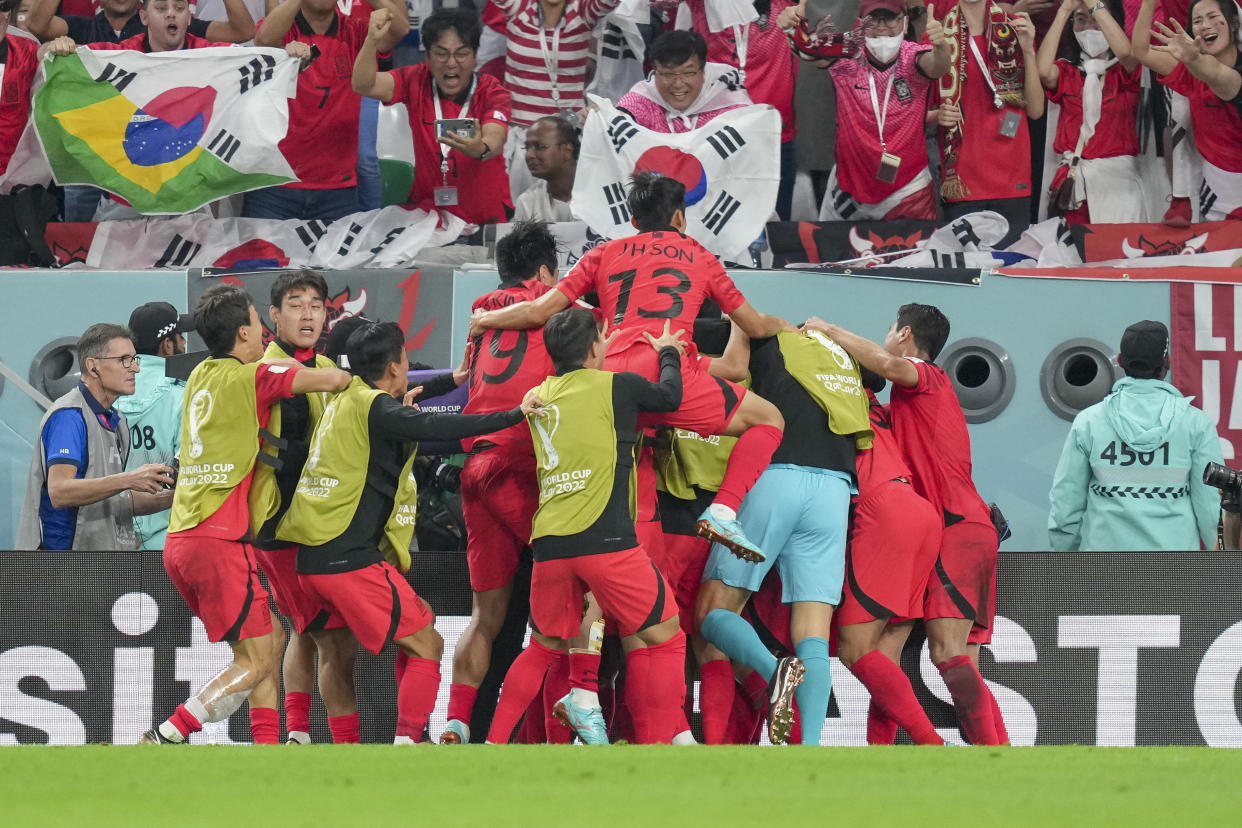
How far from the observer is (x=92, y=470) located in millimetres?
6430

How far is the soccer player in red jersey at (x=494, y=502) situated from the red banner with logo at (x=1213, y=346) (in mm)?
3829

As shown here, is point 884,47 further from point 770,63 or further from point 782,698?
point 782,698

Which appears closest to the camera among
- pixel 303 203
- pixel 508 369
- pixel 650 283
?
pixel 650 283

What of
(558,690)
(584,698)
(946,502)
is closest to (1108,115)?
(946,502)

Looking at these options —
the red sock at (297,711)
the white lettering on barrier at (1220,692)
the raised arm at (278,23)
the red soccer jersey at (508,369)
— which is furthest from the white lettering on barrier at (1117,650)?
the raised arm at (278,23)

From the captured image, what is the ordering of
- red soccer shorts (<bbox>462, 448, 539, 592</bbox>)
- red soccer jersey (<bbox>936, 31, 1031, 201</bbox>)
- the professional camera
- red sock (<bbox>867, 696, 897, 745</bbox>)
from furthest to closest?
red soccer jersey (<bbox>936, 31, 1031, 201</bbox>) < the professional camera < red sock (<bbox>867, 696, 897, 745</bbox>) < red soccer shorts (<bbox>462, 448, 539, 592</bbox>)

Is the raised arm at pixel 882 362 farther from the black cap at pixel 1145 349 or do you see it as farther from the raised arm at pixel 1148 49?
the raised arm at pixel 1148 49

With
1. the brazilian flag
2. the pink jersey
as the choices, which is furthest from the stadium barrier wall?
the pink jersey

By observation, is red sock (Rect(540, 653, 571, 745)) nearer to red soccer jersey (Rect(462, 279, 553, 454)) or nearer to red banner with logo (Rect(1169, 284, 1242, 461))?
red soccer jersey (Rect(462, 279, 553, 454))

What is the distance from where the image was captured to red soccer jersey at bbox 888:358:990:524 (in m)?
6.18

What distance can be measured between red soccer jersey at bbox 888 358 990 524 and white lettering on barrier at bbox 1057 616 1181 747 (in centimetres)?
66

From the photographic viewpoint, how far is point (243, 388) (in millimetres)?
5766

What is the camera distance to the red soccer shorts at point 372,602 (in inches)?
223

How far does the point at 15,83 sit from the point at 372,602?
4.81 m
